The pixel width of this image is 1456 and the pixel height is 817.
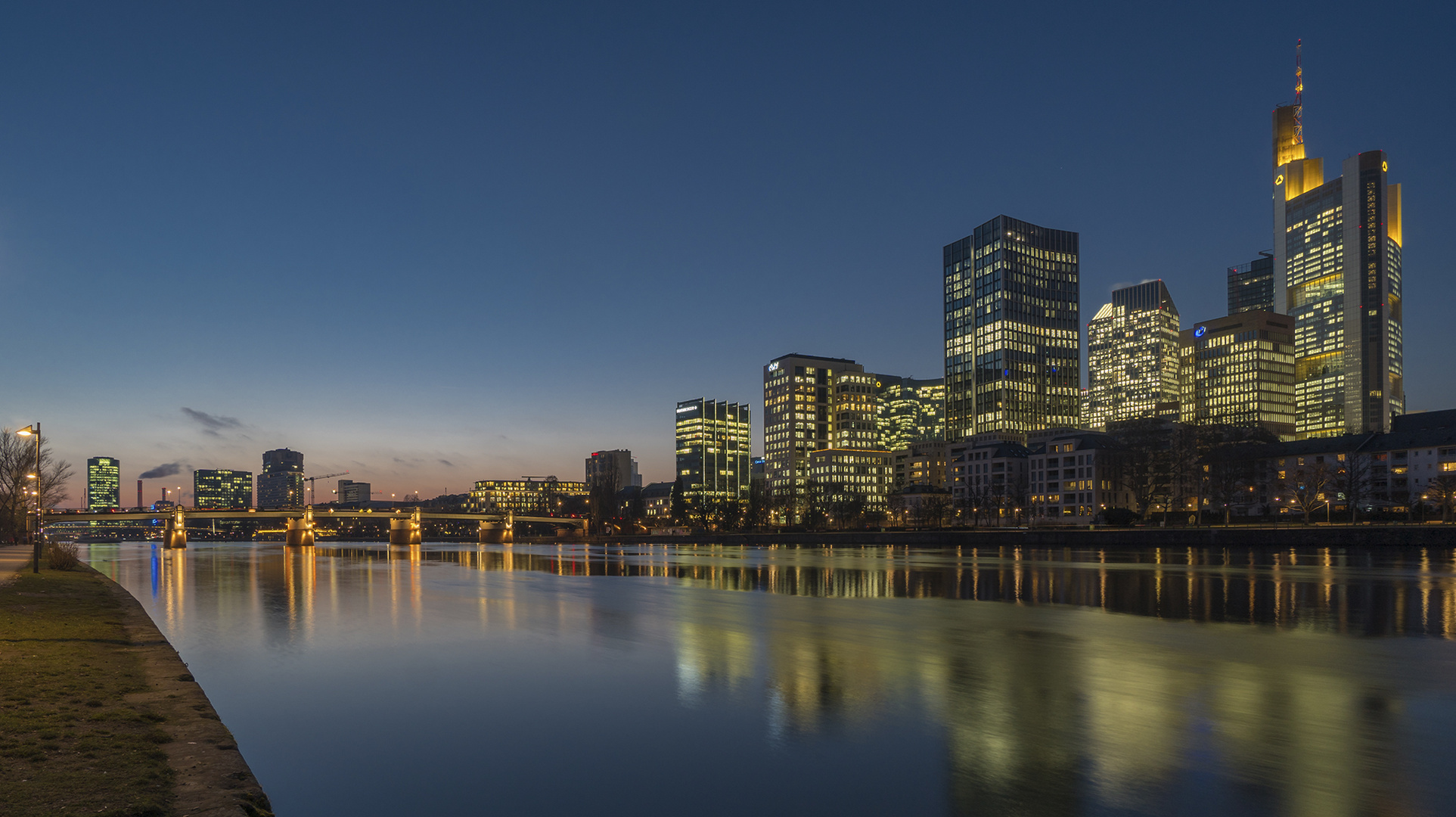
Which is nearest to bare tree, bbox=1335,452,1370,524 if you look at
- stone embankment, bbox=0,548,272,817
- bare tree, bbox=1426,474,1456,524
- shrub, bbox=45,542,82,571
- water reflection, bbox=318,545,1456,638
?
bare tree, bbox=1426,474,1456,524

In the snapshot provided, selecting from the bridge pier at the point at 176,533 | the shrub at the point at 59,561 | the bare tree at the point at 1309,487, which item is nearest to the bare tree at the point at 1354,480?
the bare tree at the point at 1309,487

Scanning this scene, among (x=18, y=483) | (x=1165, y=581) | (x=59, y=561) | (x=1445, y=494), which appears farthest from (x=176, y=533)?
(x=1445, y=494)

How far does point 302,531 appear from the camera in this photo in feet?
570

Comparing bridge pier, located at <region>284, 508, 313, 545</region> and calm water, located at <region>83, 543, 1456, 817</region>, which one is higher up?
calm water, located at <region>83, 543, 1456, 817</region>

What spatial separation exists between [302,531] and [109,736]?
17965 centimetres

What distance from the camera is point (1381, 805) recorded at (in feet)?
32.5

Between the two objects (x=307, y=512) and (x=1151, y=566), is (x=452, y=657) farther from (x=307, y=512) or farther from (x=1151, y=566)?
(x=307, y=512)

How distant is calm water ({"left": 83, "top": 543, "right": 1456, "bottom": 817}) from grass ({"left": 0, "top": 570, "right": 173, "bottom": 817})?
164 centimetres

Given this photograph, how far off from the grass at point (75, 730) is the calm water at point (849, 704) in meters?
1.64

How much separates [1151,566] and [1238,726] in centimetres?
5287

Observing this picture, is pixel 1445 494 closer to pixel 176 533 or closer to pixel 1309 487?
pixel 1309 487

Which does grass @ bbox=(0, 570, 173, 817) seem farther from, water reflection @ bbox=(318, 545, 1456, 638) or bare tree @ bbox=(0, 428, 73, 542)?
bare tree @ bbox=(0, 428, 73, 542)

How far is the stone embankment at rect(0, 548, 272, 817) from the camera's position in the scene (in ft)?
28.5

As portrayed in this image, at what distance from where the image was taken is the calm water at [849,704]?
1078 cm
